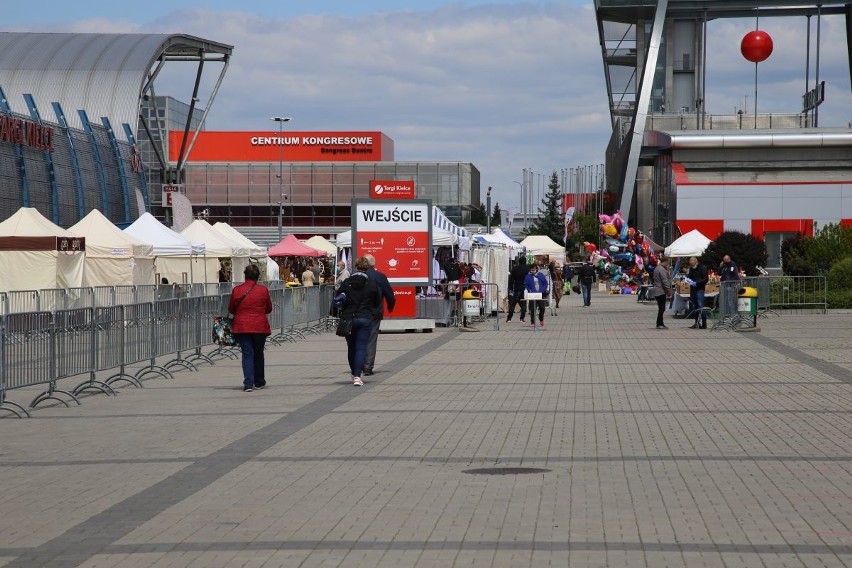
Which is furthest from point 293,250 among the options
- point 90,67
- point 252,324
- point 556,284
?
point 252,324

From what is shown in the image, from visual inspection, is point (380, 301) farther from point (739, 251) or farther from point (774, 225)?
point (774, 225)

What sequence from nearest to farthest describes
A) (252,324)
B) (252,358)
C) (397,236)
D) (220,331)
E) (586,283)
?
1. (252,358)
2. (252,324)
3. (220,331)
4. (397,236)
5. (586,283)

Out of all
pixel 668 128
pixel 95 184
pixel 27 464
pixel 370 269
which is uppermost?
pixel 668 128

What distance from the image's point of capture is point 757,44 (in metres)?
64.9

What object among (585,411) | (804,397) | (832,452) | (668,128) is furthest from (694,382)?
(668,128)

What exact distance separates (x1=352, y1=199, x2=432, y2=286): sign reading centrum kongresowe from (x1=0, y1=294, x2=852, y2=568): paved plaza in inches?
423

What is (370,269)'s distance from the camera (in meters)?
18.2

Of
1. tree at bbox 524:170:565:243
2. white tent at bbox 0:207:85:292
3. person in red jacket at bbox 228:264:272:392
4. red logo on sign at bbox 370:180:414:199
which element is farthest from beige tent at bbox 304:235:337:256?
tree at bbox 524:170:565:243

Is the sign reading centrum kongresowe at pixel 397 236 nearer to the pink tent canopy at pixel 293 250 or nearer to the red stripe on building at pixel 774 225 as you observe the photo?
the pink tent canopy at pixel 293 250

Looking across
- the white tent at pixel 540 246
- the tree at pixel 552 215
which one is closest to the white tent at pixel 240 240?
the white tent at pixel 540 246

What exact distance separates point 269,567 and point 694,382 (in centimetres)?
1120

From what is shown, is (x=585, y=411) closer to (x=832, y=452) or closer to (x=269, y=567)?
(x=832, y=452)

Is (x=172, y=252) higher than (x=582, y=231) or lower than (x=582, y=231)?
lower

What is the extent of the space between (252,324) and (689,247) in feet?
96.4
